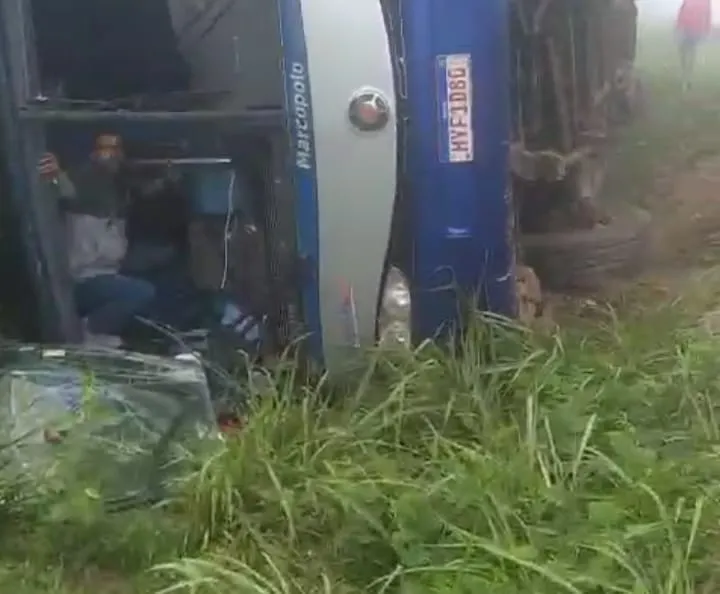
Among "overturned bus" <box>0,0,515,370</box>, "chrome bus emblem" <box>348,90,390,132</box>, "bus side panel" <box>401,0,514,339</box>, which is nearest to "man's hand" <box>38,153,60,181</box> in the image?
"overturned bus" <box>0,0,515,370</box>

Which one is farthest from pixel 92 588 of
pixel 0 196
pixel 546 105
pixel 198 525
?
pixel 546 105

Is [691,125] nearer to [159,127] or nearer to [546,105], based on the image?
[546,105]

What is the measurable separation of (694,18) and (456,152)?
1263 mm

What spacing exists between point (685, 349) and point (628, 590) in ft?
3.44

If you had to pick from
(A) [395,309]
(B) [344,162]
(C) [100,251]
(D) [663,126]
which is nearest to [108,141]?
(C) [100,251]

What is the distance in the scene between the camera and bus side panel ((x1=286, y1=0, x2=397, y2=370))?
3.03 meters

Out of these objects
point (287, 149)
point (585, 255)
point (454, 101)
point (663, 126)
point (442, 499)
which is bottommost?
point (442, 499)

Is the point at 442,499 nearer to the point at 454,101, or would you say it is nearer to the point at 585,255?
the point at 454,101

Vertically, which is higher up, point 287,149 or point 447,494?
point 287,149

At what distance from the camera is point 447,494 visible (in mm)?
2441

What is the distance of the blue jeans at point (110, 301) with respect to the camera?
11.5ft

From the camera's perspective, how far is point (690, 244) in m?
4.03

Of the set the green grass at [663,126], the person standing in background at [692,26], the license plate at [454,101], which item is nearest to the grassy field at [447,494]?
the license plate at [454,101]

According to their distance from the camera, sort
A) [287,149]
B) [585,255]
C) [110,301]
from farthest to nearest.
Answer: [585,255] < [110,301] < [287,149]
